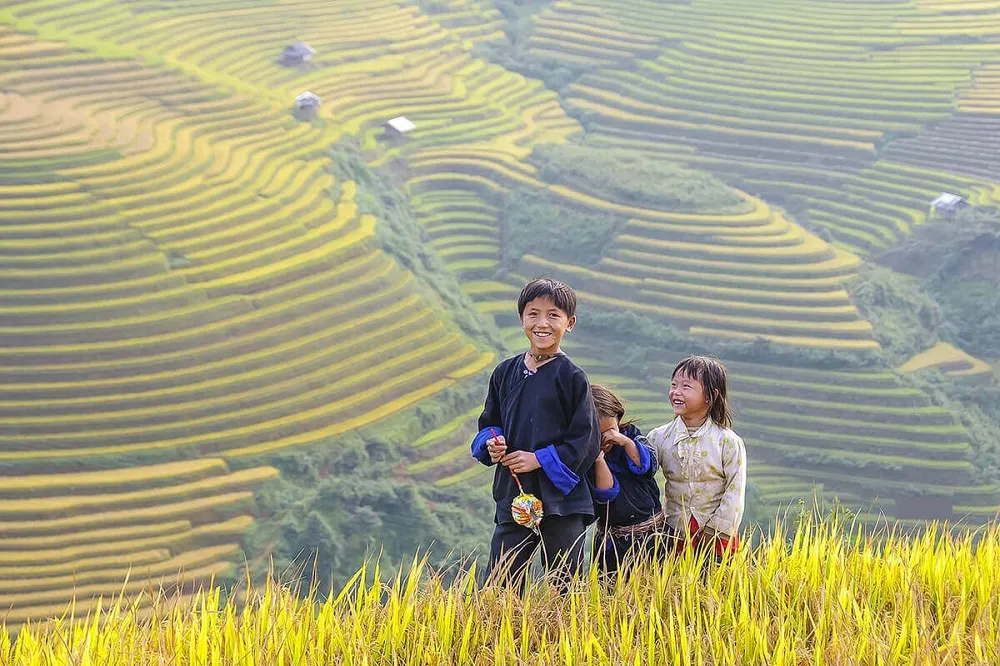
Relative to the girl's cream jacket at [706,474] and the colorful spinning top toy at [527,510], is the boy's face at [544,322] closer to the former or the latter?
the colorful spinning top toy at [527,510]

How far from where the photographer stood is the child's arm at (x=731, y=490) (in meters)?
2.63

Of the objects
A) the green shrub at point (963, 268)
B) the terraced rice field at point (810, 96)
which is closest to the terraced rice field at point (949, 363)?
the green shrub at point (963, 268)

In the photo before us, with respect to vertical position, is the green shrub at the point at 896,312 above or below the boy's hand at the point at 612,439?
below

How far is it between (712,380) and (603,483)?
377 millimetres

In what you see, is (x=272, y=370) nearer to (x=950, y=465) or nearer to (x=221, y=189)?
(x=221, y=189)

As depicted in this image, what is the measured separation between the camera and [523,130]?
23.4 metres

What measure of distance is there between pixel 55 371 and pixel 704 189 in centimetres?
1190

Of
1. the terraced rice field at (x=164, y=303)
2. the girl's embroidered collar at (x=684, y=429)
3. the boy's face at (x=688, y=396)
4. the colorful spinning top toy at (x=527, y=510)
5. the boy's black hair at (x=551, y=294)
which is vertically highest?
the boy's black hair at (x=551, y=294)

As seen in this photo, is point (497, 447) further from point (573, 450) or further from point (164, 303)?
point (164, 303)

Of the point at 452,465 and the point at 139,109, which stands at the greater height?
the point at 139,109

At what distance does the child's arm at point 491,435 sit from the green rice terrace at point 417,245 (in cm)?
509

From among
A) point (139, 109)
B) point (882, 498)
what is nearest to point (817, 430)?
point (882, 498)

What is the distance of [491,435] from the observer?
261cm

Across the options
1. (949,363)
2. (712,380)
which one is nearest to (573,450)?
(712,380)
